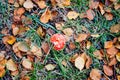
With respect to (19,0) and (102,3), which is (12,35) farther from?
(102,3)

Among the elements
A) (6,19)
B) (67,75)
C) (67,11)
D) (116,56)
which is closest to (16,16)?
(6,19)

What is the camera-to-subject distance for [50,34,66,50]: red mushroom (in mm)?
2164

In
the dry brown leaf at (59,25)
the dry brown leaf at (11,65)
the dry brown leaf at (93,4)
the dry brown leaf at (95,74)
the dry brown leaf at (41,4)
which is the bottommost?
the dry brown leaf at (95,74)

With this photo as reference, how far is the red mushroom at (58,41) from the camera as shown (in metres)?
2.16

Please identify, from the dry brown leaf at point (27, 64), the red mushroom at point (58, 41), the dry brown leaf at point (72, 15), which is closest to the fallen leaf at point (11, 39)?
the dry brown leaf at point (27, 64)

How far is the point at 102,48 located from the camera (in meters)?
2.31

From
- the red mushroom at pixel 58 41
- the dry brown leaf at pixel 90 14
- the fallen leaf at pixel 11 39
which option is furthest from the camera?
the dry brown leaf at pixel 90 14

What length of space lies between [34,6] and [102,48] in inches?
24.5

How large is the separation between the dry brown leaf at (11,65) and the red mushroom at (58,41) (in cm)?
33

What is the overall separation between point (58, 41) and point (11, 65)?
399 millimetres

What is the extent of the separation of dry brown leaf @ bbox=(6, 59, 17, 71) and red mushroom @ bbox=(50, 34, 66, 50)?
1.10ft

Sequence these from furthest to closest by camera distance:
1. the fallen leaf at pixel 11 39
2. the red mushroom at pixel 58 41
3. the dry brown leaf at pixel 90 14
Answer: the dry brown leaf at pixel 90 14, the fallen leaf at pixel 11 39, the red mushroom at pixel 58 41

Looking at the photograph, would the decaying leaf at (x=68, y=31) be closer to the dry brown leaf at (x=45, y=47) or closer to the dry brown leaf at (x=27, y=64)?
the dry brown leaf at (x=45, y=47)

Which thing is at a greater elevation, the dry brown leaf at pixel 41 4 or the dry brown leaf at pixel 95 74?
the dry brown leaf at pixel 41 4
